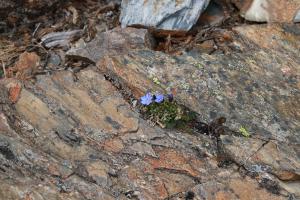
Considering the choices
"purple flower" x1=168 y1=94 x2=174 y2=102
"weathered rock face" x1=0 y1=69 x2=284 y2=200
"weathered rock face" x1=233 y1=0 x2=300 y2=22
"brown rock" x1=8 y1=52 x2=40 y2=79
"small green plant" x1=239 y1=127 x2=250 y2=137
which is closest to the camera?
"weathered rock face" x1=0 y1=69 x2=284 y2=200

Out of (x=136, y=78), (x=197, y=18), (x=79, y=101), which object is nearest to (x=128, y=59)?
(x=136, y=78)

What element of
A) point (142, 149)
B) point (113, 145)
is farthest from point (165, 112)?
point (113, 145)

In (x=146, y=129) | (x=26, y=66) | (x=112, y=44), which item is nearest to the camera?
(x=146, y=129)

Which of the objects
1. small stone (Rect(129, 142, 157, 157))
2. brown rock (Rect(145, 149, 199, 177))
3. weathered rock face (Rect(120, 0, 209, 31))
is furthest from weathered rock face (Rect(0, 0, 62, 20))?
brown rock (Rect(145, 149, 199, 177))

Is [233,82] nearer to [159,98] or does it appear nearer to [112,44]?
[159,98]

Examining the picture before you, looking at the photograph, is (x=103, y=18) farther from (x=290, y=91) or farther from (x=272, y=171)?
(x=272, y=171)

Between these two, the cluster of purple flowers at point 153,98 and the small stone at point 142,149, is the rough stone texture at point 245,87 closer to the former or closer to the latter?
the cluster of purple flowers at point 153,98

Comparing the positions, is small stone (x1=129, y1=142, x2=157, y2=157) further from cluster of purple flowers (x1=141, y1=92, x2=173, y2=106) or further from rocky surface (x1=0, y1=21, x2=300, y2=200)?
cluster of purple flowers (x1=141, y1=92, x2=173, y2=106)

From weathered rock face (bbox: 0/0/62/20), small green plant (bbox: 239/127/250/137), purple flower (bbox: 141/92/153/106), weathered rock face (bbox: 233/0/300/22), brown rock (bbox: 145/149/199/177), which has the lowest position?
brown rock (bbox: 145/149/199/177)
